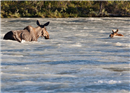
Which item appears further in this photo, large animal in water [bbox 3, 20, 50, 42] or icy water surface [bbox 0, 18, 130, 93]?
large animal in water [bbox 3, 20, 50, 42]

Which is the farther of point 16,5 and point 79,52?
point 16,5

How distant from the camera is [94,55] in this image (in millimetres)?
9672

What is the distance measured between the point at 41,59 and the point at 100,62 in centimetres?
174

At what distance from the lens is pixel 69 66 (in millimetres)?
7844

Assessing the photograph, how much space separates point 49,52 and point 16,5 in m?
33.9

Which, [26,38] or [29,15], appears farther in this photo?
[29,15]

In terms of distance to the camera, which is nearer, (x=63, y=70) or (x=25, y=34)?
(x=63, y=70)

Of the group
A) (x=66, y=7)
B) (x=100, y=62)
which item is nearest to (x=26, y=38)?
(x=100, y=62)

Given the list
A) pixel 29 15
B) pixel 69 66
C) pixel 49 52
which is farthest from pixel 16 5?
pixel 69 66

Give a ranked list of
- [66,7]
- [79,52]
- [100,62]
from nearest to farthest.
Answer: [100,62], [79,52], [66,7]

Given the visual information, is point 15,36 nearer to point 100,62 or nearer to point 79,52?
point 79,52

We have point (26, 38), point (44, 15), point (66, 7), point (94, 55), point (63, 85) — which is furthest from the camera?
point (66, 7)

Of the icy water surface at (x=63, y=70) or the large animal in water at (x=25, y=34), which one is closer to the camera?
the icy water surface at (x=63, y=70)

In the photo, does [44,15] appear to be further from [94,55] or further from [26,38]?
[94,55]
